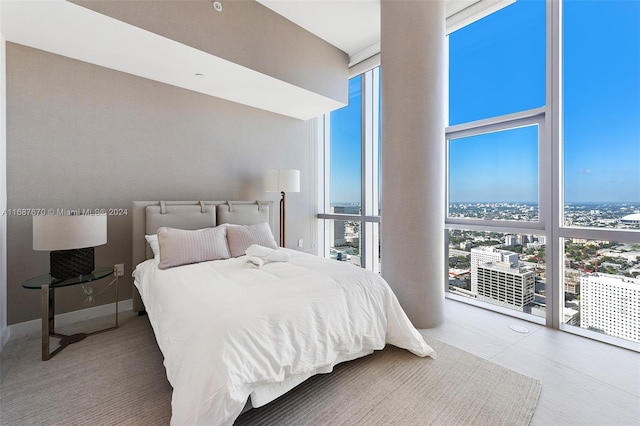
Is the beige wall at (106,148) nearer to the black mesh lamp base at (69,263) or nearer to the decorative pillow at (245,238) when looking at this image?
the black mesh lamp base at (69,263)

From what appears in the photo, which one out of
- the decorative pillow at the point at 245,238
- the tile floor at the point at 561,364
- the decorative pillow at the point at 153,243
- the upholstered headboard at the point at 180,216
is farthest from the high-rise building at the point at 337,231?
the decorative pillow at the point at 153,243

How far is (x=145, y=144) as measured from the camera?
3020mm

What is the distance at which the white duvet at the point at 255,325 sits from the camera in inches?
49.4

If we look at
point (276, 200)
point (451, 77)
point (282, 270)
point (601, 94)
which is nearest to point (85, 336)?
point (282, 270)

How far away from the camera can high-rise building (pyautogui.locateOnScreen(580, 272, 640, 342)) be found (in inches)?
87.1

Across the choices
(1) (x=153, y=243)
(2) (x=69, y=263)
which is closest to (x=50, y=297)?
(2) (x=69, y=263)

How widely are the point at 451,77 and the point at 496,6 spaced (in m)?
0.73

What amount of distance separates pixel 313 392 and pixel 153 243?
2091 millimetres

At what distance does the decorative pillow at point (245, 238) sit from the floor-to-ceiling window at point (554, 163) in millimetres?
2278

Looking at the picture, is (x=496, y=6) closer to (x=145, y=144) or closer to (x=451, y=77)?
(x=451, y=77)

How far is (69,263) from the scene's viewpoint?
2.24 meters

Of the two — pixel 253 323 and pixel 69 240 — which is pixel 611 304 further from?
pixel 69 240

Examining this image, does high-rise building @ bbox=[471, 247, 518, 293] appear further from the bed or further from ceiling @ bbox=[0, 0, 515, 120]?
ceiling @ bbox=[0, 0, 515, 120]

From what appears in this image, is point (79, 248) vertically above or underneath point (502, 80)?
underneath
